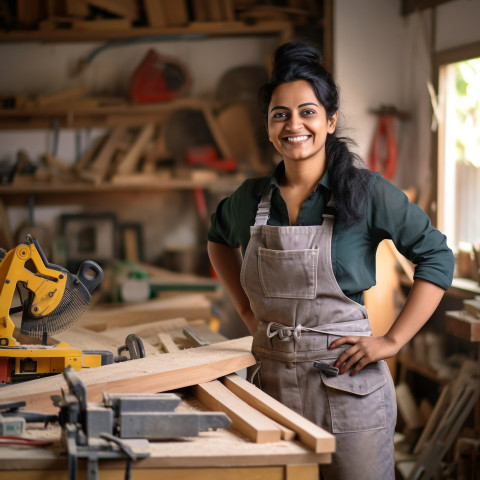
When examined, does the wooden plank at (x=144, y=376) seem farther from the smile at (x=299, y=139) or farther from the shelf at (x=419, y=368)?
the shelf at (x=419, y=368)

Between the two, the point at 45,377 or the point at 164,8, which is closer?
the point at 45,377

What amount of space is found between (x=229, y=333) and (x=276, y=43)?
90.3 inches

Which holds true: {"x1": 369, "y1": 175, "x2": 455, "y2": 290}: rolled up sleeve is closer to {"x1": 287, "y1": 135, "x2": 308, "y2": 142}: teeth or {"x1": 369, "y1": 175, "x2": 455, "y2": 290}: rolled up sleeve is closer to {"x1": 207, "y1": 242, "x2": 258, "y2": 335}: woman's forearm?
{"x1": 287, "y1": 135, "x2": 308, "y2": 142}: teeth

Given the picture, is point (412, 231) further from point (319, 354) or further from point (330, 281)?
point (319, 354)

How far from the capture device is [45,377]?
6.63 ft

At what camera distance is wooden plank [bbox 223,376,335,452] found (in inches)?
60.7

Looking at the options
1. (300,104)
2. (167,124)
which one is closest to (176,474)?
(300,104)

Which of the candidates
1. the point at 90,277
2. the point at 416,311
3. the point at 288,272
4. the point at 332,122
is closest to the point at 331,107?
the point at 332,122

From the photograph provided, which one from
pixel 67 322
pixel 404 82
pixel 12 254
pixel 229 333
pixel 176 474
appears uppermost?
pixel 404 82

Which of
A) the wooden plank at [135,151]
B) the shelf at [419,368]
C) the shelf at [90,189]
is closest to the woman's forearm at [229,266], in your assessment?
the shelf at [419,368]

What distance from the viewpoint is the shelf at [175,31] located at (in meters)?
5.30

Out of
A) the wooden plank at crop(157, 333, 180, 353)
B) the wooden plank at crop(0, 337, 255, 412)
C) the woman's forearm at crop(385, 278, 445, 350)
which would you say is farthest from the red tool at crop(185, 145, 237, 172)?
the woman's forearm at crop(385, 278, 445, 350)

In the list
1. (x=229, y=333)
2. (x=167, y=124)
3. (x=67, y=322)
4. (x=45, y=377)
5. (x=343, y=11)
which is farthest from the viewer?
(x=167, y=124)

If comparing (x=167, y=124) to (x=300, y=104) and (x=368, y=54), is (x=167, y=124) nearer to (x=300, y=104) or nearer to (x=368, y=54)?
(x=368, y=54)
